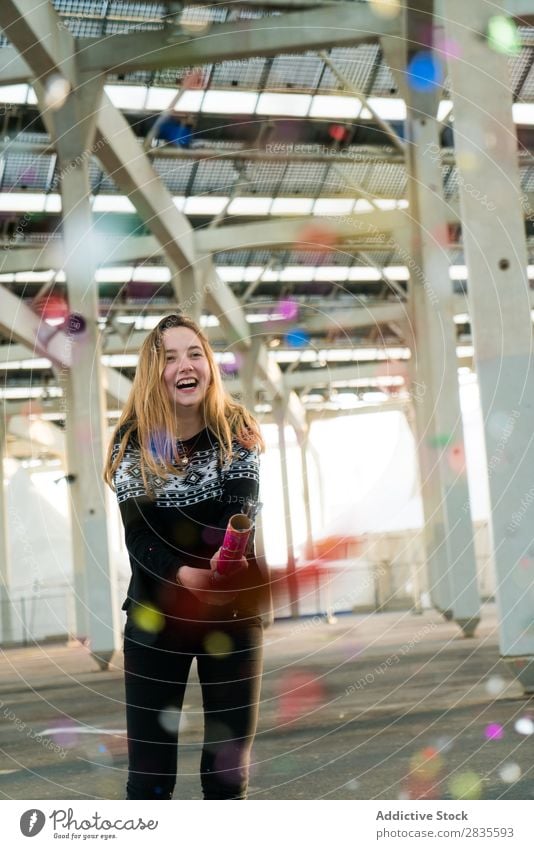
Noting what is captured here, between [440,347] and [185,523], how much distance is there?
36.4ft

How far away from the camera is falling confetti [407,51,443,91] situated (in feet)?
36.8

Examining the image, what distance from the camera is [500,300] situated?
6410 millimetres

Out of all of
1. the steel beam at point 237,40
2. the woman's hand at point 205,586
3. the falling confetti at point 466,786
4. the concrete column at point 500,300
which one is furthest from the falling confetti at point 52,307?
the woman's hand at point 205,586

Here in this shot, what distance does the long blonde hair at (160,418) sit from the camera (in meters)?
2.73

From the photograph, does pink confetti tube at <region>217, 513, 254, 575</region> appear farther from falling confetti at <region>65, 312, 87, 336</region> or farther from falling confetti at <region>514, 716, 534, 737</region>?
falling confetti at <region>65, 312, 87, 336</region>

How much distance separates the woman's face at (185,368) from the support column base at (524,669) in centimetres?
417

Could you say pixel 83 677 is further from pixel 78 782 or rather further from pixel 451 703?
pixel 78 782

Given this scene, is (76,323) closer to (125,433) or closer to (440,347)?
(440,347)

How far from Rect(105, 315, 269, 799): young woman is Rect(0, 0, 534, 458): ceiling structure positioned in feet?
22.4

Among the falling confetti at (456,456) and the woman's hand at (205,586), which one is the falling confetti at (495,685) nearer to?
the woman's hand at (205,586)

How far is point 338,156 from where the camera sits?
1442 centimetres

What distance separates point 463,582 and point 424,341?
3.56 metres
